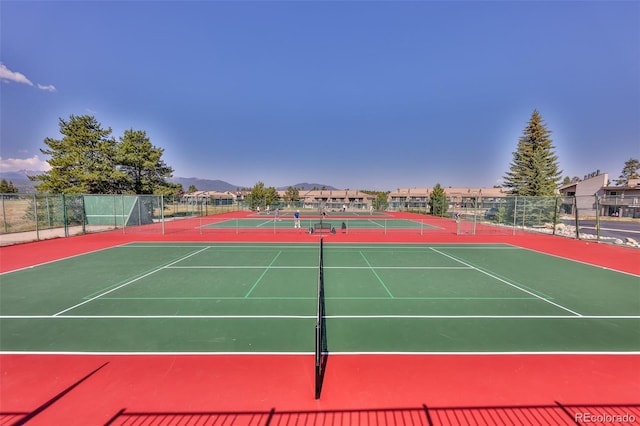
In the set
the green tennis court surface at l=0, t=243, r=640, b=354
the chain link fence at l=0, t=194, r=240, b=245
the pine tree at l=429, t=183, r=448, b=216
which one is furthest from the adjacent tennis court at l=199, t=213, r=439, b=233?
the pine tree at l=429, t=183, r=448, b=216

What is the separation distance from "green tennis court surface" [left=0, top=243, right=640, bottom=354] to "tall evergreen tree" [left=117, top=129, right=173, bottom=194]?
27.2 meters

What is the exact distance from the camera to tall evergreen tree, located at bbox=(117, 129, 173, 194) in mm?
36719

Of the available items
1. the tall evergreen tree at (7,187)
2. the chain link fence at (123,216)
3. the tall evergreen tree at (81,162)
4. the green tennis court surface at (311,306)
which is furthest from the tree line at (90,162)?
the tall evergreen tree at (7,187)

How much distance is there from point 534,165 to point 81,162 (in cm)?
6051

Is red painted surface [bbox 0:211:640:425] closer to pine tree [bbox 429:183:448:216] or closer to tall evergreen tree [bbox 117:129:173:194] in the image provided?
tall evergreen tree [bbox 117:129:173:194]

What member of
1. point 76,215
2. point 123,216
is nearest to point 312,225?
point 123,216

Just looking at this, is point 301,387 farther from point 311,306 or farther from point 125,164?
point 125,164

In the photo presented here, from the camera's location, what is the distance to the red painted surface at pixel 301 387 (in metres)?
4.21

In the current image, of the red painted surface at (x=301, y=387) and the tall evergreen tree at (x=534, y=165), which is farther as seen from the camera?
the tall evergreen tree at (x=534, y=165)

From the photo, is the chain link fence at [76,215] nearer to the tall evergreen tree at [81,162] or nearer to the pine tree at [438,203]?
the tall evergreen tree at [81,162]

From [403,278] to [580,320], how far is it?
5452 mm

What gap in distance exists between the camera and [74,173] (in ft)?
106

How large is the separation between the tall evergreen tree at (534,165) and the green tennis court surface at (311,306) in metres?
29.0

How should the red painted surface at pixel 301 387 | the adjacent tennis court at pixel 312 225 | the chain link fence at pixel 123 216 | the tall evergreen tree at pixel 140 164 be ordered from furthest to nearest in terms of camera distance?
the tall evergreen tree at pixel 140 164 → the adjacent tennis court at pixel 312 225 → the chain link fence at pixel 123 216 → the red painted surface at pixel 301 387
